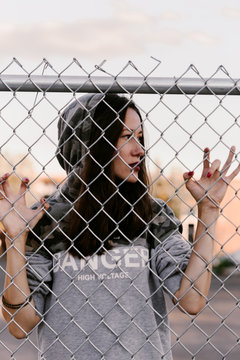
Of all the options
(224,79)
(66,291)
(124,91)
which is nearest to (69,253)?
(66,291)

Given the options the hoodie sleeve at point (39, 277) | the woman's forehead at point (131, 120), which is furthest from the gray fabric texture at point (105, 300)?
the woman's forehead at point (131, 120)

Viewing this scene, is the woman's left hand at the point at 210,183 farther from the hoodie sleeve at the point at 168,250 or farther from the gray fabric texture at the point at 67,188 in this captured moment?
the gray fabric texture at the point at 67,188

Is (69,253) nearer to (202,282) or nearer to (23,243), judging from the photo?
(23,243)

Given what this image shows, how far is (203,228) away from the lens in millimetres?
2582

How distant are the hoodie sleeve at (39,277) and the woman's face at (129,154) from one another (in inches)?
17.3

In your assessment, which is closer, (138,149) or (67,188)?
(138,149)

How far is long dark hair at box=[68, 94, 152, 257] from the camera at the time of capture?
271 cm

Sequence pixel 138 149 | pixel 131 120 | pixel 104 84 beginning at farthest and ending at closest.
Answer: pixel 131 120 → pixel 138 149 → pixel 104 84

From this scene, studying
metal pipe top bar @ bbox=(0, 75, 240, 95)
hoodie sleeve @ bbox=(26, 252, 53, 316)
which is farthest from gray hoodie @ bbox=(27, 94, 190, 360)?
metal pipe top bar @ bbox=(0, 75, 240, 95)

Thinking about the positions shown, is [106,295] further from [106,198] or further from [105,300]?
[106,198]

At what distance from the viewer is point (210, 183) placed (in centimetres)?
254

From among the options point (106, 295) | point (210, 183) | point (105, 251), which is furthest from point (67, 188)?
point (210, 183)

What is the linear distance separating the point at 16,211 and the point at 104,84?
557 mm

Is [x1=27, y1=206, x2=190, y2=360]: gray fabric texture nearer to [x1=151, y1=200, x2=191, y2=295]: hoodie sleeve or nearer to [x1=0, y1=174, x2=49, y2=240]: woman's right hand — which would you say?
[x1=151, y1=200, x2=191, y2=295]: hoodie sleeve
